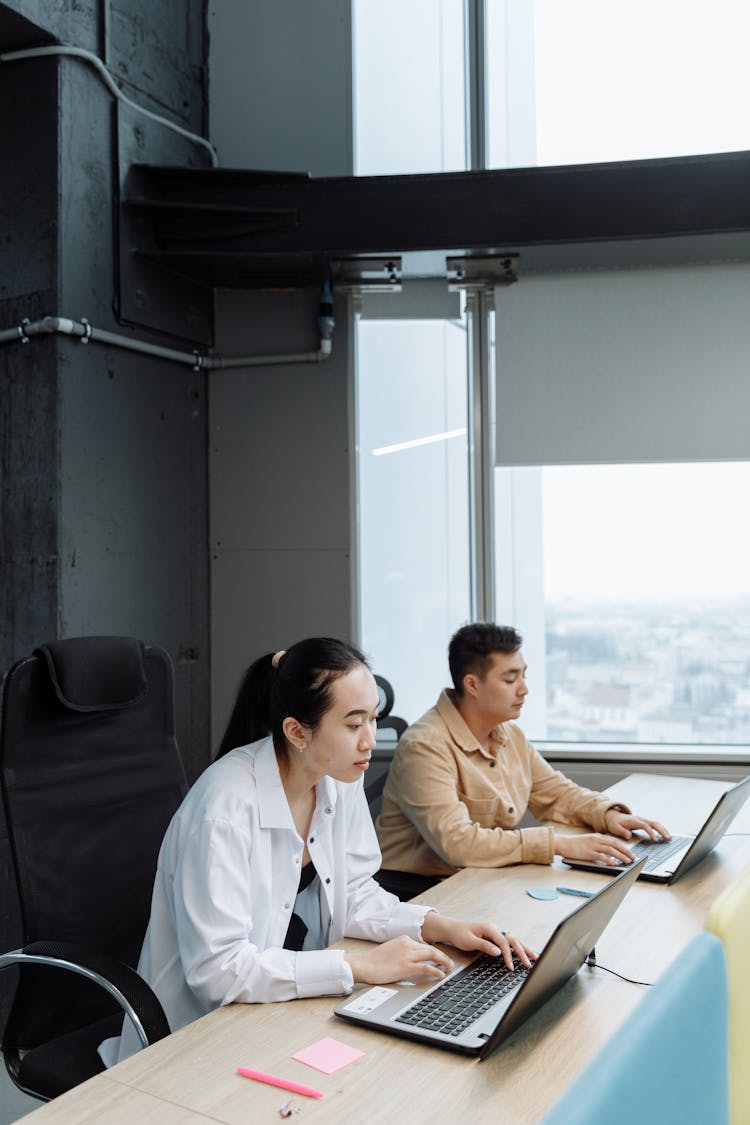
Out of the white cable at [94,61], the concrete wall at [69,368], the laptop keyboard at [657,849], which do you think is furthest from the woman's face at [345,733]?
the white cable at [94,61]

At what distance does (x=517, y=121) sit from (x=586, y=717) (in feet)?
7.79

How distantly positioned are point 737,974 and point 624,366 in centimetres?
306

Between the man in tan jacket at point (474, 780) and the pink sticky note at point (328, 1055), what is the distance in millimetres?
1025

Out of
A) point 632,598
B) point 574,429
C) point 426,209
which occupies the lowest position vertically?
point 632,598

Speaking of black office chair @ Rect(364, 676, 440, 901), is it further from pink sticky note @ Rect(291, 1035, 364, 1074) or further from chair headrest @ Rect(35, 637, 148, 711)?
pink sticky note @ Rect(291, 1035, 364, 1074)

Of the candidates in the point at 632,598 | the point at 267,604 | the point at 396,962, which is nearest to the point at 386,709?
the point at 267,604

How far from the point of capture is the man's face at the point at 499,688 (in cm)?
Result: 279

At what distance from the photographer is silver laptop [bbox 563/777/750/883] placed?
7.29 ft

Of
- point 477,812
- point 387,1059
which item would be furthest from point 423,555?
point 387,1059

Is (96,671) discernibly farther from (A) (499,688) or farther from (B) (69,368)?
(B) (69,368)

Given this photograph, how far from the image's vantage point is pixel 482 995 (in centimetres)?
159

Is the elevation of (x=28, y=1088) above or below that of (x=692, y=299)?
below

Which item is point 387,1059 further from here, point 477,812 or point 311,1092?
point 477,812

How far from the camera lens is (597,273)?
3.97 m
